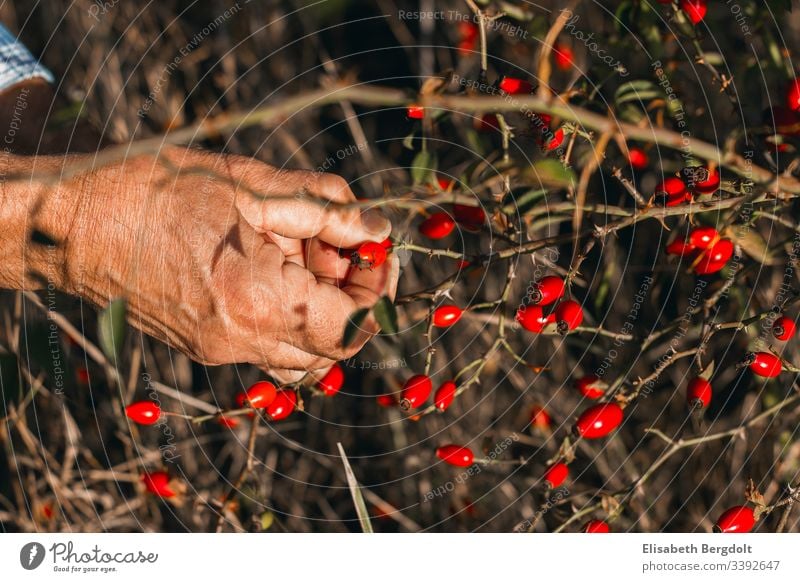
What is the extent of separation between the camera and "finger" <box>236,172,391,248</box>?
168 centimetres

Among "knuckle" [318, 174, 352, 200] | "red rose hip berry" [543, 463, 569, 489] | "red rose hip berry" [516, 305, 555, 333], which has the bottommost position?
"red rose hip berry" [543, 463, 569, 489]

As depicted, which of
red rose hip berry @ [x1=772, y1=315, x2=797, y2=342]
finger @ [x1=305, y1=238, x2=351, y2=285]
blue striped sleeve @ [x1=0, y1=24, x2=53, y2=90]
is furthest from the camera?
blue striped sleeve @ [x1=0, y1=24, x2=53, y2=90]

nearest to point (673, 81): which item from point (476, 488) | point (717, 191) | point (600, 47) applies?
point (600, 47)

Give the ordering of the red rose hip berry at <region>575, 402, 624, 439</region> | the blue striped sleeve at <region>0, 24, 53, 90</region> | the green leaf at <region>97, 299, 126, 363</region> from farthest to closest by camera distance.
Answer: the blue striped sleeve at <region>0, 24, 53, 90</region> → the red rose hip berry at <region>575, 402, 624, 439</region> → the green leaf at <region>97, 299, 126, 363</region>

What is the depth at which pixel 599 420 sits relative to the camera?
159 cm

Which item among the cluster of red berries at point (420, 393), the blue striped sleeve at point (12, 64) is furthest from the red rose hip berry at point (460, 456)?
the blue striped sleeve at point (12, 64)

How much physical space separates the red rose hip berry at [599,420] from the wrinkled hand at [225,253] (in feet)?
1.82

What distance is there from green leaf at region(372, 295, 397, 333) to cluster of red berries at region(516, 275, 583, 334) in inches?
13.3

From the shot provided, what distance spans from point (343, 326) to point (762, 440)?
4.86 feet

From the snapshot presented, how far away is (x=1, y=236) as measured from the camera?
5.98ft

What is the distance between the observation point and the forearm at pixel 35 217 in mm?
1746

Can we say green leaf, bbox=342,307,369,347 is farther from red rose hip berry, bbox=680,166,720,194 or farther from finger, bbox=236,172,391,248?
red rose hip berry, bbox=680,166,720,194

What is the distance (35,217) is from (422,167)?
1008 millimetres

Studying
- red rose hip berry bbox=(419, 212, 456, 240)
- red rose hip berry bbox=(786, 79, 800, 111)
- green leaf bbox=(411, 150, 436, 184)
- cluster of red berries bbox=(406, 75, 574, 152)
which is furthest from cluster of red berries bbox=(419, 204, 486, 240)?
red rose hip berry bbox=(786, 79, 800, 111)
